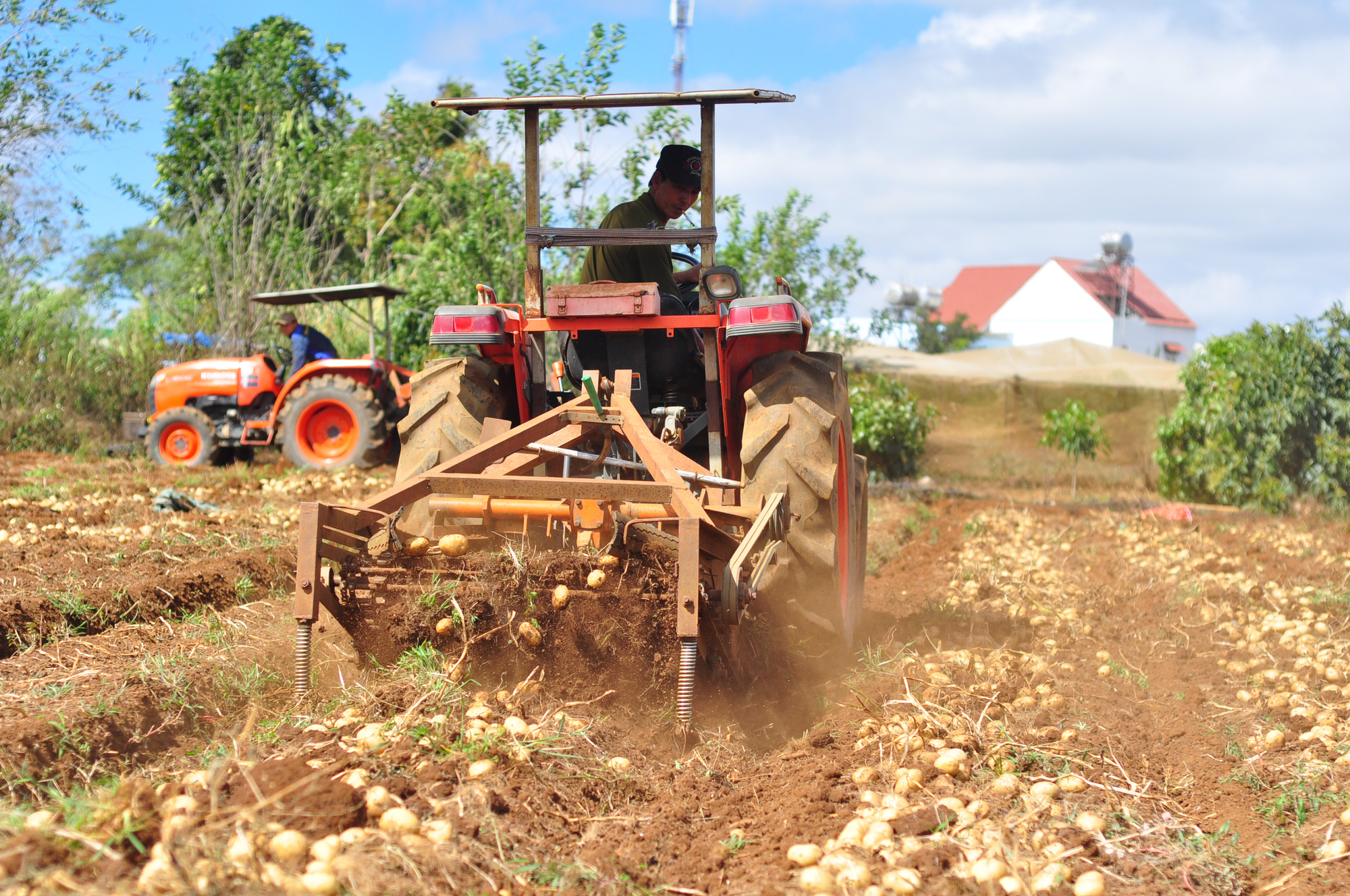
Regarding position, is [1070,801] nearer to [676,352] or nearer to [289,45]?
[676,352]

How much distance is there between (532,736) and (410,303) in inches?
442

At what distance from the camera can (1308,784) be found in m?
3.58

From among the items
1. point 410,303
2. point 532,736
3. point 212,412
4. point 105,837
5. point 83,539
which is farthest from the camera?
point 410,303

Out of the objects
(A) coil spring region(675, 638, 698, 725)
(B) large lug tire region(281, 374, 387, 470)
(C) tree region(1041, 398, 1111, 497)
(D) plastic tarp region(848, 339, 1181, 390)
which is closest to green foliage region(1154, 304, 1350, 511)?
(C) tree region(1041, 398, 1111, 497)

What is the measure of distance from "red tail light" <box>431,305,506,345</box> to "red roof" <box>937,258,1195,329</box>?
39596 mm

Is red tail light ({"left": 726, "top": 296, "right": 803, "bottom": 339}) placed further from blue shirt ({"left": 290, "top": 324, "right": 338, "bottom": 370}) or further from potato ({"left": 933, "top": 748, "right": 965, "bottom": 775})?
blue shirt ({"left": 290, "top": 324, "right": 338, "bottom": 370})

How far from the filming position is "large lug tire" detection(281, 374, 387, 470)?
11594mm

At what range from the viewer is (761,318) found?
174 inches

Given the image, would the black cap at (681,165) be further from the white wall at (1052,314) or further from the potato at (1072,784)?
the white wall at (1052,314)

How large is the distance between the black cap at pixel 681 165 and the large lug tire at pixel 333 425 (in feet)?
22.4

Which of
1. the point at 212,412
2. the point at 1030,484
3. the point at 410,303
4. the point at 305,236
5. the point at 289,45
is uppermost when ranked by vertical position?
the point at 289,45

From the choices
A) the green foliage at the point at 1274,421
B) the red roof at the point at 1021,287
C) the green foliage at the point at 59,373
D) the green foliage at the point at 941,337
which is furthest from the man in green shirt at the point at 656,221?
the red roof at the point at 1021,287

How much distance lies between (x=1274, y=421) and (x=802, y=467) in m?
10.9

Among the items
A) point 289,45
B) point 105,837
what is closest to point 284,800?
point 105,837
